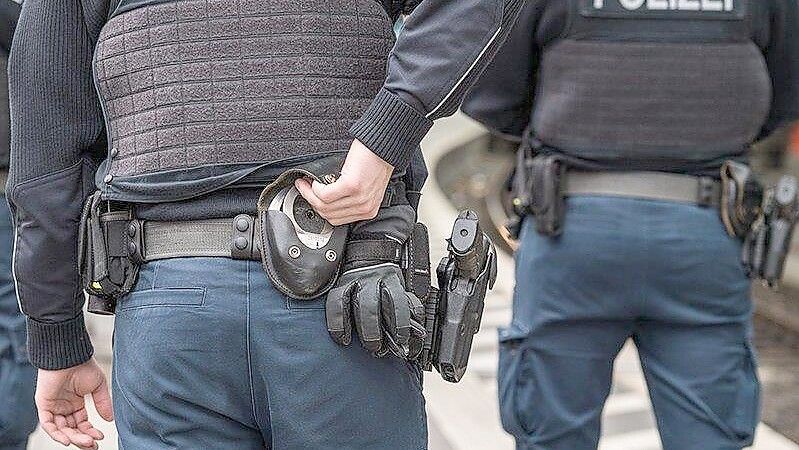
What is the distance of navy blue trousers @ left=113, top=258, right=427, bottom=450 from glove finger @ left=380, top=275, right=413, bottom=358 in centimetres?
7

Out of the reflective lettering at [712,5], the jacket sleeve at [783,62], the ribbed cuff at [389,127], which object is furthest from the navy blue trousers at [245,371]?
the jacket sleeve at [783,62]

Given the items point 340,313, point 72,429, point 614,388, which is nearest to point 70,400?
point 72,429

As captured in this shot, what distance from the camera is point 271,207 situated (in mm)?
1572

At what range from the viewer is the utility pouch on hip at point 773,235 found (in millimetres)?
2818

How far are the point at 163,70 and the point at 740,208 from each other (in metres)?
1.59

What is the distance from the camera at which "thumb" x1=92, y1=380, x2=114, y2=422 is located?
6.36ft

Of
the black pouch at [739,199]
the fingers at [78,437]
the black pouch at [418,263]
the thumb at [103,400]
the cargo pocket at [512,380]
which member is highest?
the black pouch at [418,263]

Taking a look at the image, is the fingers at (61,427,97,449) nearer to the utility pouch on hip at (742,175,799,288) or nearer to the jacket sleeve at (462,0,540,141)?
the jacket sleeve at (462,0,540,141)

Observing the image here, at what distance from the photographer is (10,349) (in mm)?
2939

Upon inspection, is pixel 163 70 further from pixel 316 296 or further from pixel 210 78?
pixel 316 296

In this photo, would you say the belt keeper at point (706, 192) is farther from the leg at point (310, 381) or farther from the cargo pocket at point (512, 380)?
the leg at point (310, 381)

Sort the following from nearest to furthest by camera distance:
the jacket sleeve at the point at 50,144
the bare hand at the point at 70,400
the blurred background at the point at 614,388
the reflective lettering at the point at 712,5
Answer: the jacket sleeve at the point at 50,144
the bare hand at the point at 70,400
the reflective lettering at the point at 712,5
the blurred background at the point at 614,388

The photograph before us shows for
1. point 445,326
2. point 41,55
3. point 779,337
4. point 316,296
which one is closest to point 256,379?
point 316,296

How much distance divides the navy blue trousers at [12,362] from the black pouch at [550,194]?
1292 millimetres
